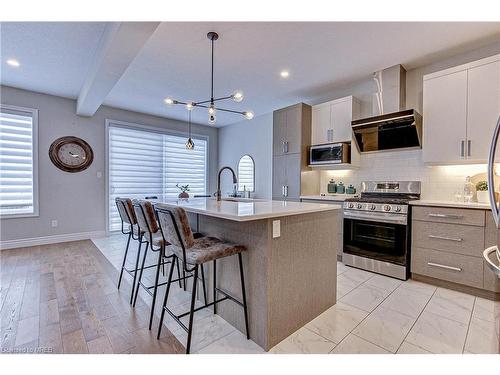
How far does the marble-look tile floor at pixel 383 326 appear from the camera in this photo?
5.46 ft

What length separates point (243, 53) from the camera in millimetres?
2871

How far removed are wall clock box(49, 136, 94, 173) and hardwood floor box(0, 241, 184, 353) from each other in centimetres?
182

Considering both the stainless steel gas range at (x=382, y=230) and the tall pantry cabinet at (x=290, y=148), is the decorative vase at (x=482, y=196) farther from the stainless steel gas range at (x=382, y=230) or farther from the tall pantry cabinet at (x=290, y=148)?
the tall pantry cabinet at (x=290, y=148)

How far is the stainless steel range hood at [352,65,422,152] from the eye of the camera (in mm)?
3053

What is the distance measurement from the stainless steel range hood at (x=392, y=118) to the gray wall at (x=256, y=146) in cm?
225

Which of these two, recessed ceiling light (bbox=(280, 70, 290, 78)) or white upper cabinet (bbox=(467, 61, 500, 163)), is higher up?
recessed ceiling light (bbox=(280, 70, 290, 78))

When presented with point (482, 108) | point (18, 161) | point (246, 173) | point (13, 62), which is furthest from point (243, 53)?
point (18, 161)

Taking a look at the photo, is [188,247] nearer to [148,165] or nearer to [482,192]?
[482,192]

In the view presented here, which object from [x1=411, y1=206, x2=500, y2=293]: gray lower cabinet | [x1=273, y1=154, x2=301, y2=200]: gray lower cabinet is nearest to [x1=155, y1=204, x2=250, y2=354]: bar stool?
[x1=411, y1=206, x2=500, y2=293]: gray lower cabinet

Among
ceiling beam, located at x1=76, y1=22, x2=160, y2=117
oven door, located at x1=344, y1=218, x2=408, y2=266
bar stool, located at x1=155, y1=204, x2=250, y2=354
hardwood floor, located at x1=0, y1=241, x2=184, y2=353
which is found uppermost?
ceiling beam, located at x1=76, y1=22, x2=160, y2=117

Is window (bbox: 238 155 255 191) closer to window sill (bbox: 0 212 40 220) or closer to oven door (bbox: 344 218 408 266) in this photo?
oven door (bbox: 344 218 408 266)

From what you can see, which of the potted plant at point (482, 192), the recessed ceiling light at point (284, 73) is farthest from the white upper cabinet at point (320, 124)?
the potted plant at point (482, 192)
